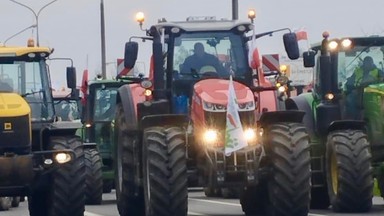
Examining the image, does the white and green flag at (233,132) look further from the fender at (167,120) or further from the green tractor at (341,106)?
the green tractor at (341,106)

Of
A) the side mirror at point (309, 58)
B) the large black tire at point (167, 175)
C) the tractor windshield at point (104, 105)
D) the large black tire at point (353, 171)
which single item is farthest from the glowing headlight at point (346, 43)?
the tractor windshield at point (104, 105)

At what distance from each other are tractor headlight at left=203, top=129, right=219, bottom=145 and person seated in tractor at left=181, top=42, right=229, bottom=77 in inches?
60.9

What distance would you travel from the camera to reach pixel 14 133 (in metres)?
17.4

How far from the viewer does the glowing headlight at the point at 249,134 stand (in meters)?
17.4

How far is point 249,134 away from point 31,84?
3.56 metres

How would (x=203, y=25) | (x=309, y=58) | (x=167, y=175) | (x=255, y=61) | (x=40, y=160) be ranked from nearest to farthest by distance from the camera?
1. (x=167, y=175)
2. (x=40, y=160)
3. (x=255, y=61)
4. (x=203, y=25)
5. (x=309, y=58)

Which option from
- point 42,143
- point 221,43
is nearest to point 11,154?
point 42,143

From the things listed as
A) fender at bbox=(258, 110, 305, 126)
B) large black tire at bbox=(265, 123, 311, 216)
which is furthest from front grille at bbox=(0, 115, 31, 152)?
large black tire at bbox=(265, 123, 311, 216)

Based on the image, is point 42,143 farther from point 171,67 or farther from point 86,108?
point 86,108

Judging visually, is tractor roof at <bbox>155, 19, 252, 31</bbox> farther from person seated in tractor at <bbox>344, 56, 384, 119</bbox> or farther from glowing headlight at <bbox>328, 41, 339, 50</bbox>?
person seated in tractor at <bbox>344, 56, 384, 119</bbox>

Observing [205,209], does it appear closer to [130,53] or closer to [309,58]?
[309,58]

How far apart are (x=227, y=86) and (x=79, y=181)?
2389mm

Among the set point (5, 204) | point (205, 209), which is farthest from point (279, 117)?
point (5, 204)

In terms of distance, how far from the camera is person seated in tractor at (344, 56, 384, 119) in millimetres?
21078
